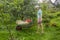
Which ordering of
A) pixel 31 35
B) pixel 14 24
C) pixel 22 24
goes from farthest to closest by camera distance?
pixel 14 24
pixel 22 24
pixel 31 35

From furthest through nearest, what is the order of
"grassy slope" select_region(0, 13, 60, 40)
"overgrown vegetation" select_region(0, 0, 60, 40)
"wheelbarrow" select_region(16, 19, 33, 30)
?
1. "wheelbarrow" select_region(16, 19, 33, 30)
2. "grassy slope" select_region(0, 13, 60, 40)
3. "overgrown vegetation" select_region(0, 0, 60, 40)

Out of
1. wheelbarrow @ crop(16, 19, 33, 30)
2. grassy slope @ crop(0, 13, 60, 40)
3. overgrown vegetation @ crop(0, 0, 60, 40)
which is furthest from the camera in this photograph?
wheelbarrow @ crop(16, 19, 33, 30)

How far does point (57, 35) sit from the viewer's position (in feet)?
45.4

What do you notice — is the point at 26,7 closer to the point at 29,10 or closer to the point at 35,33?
the point at 29,10

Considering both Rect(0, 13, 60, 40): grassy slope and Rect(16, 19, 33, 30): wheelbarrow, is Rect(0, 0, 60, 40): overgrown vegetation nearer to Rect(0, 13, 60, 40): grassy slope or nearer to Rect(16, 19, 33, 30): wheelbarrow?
Rect(0, 13, 60, 40): grassy slope

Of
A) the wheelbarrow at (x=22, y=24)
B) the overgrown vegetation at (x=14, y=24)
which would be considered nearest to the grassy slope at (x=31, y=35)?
the overgrown vegetation at (x=14, y=24)

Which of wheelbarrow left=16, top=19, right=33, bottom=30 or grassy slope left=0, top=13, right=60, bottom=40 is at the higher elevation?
wheelbarrow left=16, top=19, right=33, bottom=30

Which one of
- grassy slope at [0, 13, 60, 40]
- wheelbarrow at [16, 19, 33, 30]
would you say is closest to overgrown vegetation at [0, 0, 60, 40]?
grassy slope at [0, 13, 60, 40]

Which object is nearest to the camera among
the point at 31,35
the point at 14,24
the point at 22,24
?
the point at 31,35

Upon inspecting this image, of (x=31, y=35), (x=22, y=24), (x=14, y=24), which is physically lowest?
(x=31, y=35)

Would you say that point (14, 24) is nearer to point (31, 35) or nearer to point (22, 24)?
point (22, 24)

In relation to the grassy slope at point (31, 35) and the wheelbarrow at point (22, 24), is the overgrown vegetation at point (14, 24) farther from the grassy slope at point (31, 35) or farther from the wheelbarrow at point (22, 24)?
the wheelbarrow at point (22, 24)

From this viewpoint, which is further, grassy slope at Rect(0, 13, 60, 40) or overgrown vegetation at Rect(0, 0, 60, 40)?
grassy slope at Rect(0, 13, 60, 40)

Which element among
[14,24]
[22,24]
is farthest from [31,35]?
[14,24]
